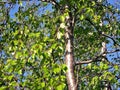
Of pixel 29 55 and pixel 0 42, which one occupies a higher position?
pixel 0 42

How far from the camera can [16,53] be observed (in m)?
10.3

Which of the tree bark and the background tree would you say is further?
the tree bark

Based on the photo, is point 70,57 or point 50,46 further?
point 70,57

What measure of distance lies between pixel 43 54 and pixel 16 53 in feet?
3.37

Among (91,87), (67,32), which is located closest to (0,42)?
(67,32)

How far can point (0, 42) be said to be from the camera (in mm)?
13289

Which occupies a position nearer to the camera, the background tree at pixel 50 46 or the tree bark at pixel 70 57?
the background tree at pixel 50 46

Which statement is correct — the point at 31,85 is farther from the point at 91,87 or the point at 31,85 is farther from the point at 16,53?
the point at 91,87

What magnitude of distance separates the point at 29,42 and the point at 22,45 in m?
0.33

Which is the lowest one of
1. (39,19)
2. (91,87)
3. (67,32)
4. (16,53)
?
(91,87)

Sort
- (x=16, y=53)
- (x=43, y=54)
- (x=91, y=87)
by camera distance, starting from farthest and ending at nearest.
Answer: (x=91, y=87), (x=16, y=53), (x=43, y=54)

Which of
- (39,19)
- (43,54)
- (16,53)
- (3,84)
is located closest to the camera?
(43,54)

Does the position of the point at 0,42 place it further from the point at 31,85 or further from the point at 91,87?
the point at 91,87

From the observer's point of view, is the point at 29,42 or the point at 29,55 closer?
the point at 29,55
